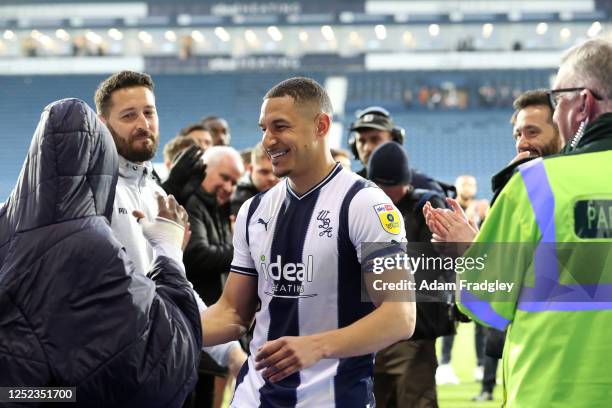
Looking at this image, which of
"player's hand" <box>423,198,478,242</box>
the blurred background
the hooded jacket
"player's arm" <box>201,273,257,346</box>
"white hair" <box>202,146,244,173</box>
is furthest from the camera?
the blurred background

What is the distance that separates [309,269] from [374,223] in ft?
0.94

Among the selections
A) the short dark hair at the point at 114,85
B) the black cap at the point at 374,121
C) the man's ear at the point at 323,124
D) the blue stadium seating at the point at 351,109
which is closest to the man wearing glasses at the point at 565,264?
the man's ear at the point at 323,124

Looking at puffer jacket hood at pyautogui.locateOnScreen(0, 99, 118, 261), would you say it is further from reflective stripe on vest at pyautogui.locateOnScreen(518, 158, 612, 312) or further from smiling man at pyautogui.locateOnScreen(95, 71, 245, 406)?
smiling man at pyautogui.locateOnScreen(95, 71, 245, 406)

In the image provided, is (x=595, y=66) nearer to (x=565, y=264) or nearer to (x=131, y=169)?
(x=565, y=264)

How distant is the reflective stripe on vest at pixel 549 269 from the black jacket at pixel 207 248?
3.44m

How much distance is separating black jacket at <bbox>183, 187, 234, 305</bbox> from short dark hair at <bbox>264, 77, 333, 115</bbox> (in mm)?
2401

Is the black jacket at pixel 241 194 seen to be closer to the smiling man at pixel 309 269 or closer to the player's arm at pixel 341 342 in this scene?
the smiling man at pixel 309 269

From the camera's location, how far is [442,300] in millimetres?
5000

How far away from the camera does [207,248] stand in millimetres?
5559

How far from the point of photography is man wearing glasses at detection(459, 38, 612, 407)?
2279mm

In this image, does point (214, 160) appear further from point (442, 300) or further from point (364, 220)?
point (364, 220)

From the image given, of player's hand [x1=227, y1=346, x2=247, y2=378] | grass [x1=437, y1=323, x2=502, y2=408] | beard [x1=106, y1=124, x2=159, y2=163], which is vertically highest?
beard [x1=106, y1=124, x2=159, y2=163]

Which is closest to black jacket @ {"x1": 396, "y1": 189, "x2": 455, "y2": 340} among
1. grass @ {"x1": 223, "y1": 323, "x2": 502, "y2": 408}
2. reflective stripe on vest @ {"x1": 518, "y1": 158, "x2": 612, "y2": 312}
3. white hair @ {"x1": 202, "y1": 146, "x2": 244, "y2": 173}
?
white hair @ {"x1": 202, "y1": 146, "x2": 244, "y2": 173}

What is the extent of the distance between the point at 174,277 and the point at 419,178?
11.8ft
